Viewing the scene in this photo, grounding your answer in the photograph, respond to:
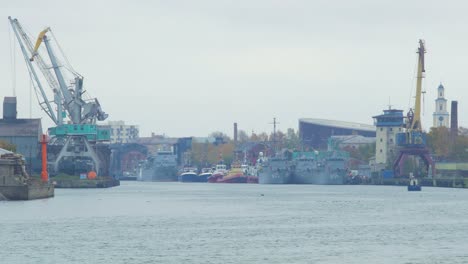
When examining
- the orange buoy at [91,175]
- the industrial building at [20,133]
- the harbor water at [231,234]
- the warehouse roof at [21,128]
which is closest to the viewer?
the harbor water at [231,234]

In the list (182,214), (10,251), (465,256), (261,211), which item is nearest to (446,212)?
(261,211)

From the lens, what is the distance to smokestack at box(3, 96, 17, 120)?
7776 inches

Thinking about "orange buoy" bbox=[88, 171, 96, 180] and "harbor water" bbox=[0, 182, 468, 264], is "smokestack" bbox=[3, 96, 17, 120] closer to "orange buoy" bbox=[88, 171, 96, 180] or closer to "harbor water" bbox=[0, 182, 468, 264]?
"orange buoy" bbox=[88, 171, 96, 180]

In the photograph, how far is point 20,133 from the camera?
639ft

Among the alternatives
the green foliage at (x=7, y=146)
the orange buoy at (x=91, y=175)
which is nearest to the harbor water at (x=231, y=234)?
the green foliage at (x=7, y=146)

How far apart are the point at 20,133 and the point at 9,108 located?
18.4ft

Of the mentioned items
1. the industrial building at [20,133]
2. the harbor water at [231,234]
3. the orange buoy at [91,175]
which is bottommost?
the harbor water at [231,234]

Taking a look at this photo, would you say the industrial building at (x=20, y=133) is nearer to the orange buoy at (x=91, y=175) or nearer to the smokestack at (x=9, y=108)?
the smokestack at (x=9, y=108)

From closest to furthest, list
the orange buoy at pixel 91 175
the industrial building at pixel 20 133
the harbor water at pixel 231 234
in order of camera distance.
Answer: the harbor water at pixel 231 234 < the orange buoy at pixel 91 175 < the industrial building at pixel 20 133

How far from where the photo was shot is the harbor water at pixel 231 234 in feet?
201

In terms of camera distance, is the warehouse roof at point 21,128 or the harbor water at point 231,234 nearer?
the harbor water at point 231,234

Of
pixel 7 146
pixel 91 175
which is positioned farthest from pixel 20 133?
pixel 7 146

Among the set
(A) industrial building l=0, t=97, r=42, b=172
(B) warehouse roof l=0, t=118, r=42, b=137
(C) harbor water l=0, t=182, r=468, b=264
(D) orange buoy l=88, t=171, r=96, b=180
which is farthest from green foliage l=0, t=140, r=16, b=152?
(C) harbor water l=0, t=182, r=468, b=264

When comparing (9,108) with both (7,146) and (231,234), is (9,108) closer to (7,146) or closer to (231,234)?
(7,146)
